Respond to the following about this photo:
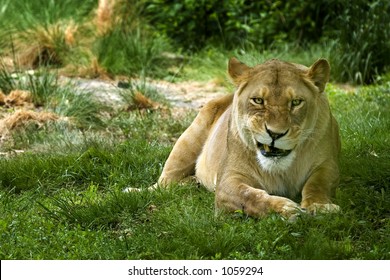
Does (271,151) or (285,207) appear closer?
(285,207)

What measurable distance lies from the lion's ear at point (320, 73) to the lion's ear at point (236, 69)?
446mm

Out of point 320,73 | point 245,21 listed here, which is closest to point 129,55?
point 245,21

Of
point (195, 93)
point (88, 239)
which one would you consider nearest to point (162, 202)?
point (88, 239)

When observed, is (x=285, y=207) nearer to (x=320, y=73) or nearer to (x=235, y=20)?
(x=320, y=73)

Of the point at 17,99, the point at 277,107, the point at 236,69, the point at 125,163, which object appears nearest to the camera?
the point at 277,107

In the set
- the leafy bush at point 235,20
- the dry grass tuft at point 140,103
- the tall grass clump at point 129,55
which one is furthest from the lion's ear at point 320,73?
the leafy bush at point 235,20

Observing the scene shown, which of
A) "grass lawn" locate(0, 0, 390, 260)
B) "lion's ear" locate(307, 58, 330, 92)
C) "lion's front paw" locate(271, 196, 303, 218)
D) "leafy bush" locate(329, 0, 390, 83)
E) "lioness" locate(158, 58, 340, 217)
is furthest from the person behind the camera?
"leafy bush" locate(329, 0, 390, 83)

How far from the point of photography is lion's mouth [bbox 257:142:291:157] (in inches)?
231

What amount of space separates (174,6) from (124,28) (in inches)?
49.3

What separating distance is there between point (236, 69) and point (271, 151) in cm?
67

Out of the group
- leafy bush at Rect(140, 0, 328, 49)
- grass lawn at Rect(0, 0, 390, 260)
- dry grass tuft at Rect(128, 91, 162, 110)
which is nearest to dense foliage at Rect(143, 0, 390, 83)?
leafy bush at Rect(140, 0, 328, 49)

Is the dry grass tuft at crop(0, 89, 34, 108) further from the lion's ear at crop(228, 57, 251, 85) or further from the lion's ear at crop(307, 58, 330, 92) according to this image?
the lion's ear at crop(307, 58, 330, 92)

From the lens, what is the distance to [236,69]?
20.4 ft

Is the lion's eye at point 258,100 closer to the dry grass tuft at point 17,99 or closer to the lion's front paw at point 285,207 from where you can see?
the lion's front paw at point 285,207
